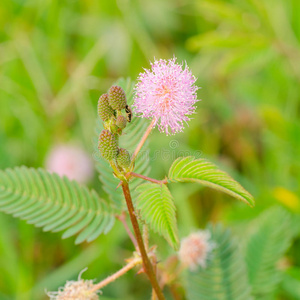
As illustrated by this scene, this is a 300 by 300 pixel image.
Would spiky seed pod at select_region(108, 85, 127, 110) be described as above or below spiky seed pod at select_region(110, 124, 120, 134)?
above

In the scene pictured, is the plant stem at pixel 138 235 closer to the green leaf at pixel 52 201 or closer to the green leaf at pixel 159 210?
the green leaf at pixel 159 210

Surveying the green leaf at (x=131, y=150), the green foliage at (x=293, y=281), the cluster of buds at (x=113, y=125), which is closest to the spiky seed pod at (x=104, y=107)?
the cluster of buds at (x=113, y=125)

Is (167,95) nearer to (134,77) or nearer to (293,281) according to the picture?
(293,281)

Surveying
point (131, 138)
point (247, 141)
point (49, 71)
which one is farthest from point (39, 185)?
point (49, 71)

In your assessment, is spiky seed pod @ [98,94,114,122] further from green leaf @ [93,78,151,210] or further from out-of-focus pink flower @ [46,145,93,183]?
out-of-focus pink flower @ [46,145,93,183]

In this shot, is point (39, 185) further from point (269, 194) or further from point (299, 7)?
point (299, 7)

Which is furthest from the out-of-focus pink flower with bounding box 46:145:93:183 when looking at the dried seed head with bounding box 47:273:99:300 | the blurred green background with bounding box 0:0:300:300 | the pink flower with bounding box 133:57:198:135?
the pink flower with bounding box 133:57:198:135
